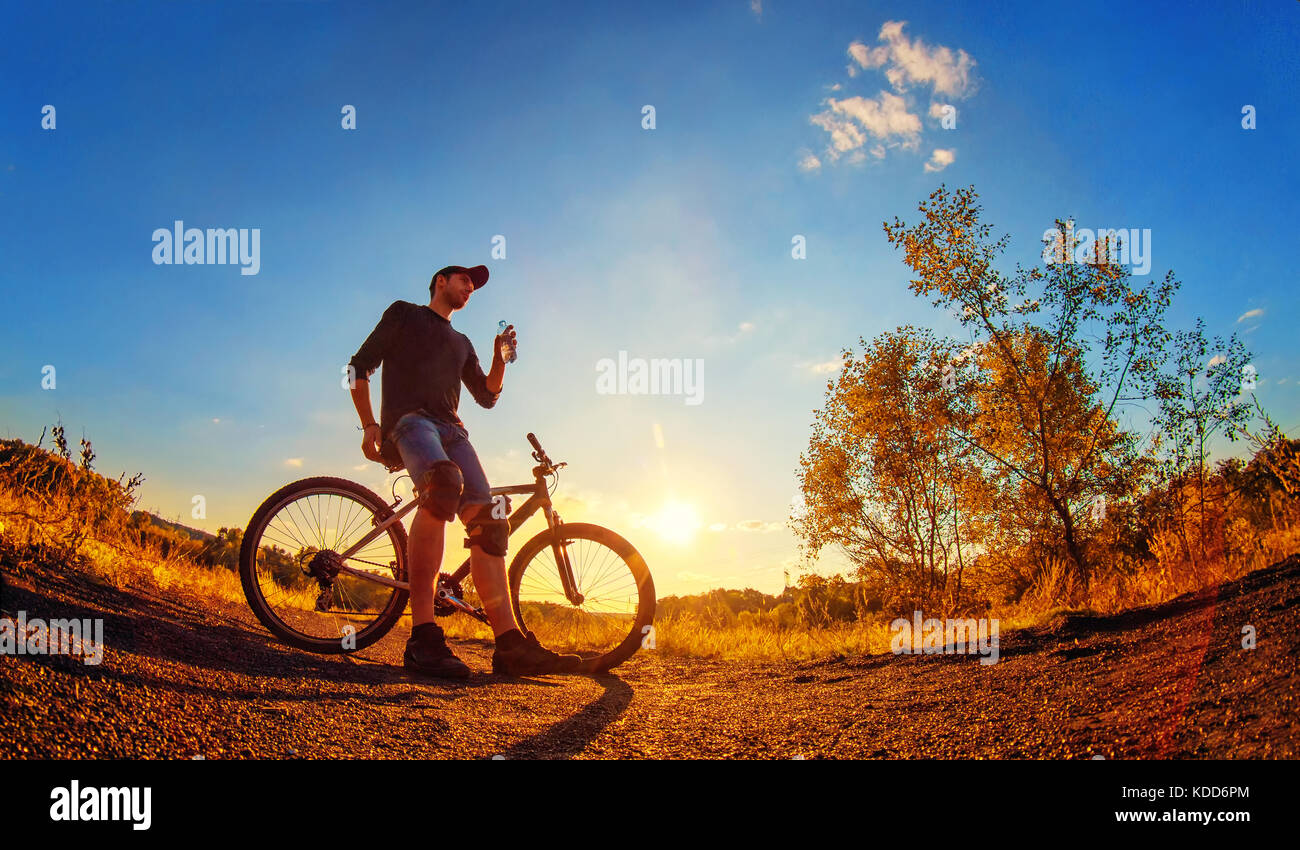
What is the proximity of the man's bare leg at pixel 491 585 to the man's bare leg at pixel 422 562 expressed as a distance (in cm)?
33

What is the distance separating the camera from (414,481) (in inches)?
163

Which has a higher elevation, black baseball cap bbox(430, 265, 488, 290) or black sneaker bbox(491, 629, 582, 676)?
black baseball cap bbox(430, 265, 488, 290)

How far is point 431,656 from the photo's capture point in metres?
3.99

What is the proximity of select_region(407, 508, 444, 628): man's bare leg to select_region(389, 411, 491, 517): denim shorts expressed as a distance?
279 millimetres

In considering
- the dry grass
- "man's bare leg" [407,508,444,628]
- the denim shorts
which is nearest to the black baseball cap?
the denim shorts

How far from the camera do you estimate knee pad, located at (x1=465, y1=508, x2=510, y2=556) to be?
4.43 m

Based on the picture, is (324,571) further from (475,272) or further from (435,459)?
(475,272)

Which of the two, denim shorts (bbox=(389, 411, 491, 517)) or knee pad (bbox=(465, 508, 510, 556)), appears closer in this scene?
denim shorts (bbox=(389, 411, 491, 517))
